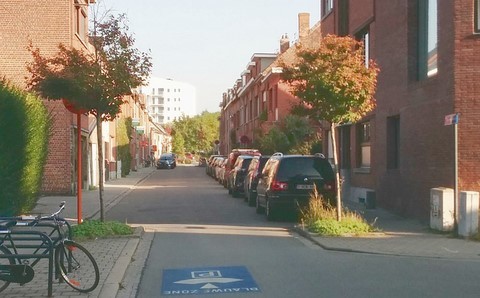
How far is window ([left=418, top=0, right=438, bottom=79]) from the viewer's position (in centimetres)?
1756

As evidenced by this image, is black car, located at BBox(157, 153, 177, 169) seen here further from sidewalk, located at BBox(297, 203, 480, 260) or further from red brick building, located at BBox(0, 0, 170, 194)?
sidewalk, located at BBox(297, 203, 480, 260)

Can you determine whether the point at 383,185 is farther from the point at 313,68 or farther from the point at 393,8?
the point at 313,68

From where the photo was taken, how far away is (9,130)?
1656 cm

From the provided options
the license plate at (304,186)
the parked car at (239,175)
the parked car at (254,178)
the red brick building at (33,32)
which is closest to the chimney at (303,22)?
the parked car at (239,175)

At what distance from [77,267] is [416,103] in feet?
38.2

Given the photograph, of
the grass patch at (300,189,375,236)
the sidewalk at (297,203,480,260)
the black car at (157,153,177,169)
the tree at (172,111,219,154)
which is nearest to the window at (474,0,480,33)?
the sidewalk at (297,203,480,260)

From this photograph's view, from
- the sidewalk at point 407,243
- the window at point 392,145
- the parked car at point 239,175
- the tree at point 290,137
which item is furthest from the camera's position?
the tree at point 290,137

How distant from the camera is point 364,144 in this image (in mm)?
24156

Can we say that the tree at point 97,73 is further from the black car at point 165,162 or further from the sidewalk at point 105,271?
the black car at point 165,162

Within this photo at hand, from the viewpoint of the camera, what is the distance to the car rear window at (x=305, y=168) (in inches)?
720

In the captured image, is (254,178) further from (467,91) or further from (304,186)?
(467,91)

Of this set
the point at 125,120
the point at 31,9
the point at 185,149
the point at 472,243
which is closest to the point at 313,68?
the point at 472,243

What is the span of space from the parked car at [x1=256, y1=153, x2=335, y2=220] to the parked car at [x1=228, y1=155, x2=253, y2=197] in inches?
402

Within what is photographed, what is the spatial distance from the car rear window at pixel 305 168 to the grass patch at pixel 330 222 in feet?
3.67
